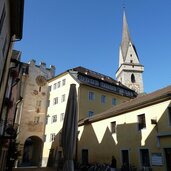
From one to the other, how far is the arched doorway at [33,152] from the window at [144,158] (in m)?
23.9

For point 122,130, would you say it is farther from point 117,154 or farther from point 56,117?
point 56,117

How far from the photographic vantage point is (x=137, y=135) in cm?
1739

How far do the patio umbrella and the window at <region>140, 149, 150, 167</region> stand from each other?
9016 mm

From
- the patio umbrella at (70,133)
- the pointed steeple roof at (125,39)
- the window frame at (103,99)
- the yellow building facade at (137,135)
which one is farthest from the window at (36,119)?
the pointed steeple roof at (125,39)

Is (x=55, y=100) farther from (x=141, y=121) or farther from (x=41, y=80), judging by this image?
(x=141, y=121)

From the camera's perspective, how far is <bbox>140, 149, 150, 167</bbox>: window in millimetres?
15924

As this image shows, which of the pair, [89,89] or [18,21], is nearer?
[18,21]

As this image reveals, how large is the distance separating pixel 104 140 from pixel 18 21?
14953mm

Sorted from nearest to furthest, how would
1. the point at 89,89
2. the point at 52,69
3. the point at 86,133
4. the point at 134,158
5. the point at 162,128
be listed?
1. the point at 162,128
2. the point at 134,158
3. the point at 86,133
4. the point at 89,89
5. the point at 52,69

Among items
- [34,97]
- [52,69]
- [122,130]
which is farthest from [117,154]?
[52,69]

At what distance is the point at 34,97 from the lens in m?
37.8

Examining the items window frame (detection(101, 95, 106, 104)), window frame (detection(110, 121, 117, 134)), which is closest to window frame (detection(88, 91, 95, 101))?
window frame (detection(101, 95, 106, 104))

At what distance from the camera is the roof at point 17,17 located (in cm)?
964

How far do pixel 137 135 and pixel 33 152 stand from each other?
27430 mm
